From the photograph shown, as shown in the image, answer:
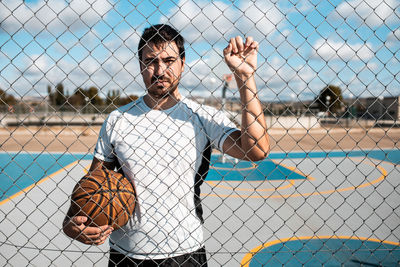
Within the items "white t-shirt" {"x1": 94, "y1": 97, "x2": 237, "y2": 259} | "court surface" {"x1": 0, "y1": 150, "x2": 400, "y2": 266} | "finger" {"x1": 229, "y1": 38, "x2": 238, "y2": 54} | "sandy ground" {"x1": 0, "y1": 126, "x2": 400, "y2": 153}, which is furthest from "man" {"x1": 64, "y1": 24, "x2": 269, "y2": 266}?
"sandy ground" {"x1": 0, "y1": 126, "x2": 400, "y2": 153}

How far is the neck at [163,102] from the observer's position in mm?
2000

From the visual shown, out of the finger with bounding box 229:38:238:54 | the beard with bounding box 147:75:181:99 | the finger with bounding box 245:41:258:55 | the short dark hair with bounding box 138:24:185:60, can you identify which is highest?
the finger with bounding box 245:41:258:55

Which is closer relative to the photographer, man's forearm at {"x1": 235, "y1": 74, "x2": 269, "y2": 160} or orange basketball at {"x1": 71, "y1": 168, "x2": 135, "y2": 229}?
man's forearm at {"x1": 235, "y1": 74, "x2": 269, "y2": 160}

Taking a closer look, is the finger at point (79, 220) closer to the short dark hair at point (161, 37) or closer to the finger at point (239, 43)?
the short dark hair at point (161, 37)

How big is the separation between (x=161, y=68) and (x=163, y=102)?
245 mm

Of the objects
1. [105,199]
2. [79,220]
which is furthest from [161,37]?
[79,220]

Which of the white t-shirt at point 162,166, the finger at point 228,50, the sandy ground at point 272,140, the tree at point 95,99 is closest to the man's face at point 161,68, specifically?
the white t-shirt at point 162,166

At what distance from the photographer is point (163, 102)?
6.59 ft

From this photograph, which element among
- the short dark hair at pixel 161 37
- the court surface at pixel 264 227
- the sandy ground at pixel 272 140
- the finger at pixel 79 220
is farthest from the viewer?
the sandy ground at pixel 272 140

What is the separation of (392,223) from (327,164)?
5521mm

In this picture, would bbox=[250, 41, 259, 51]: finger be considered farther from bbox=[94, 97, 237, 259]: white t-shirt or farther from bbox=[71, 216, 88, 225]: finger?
bbox=[71, 216, 88, 225]: finger

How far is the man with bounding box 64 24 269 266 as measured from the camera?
1.88 meters

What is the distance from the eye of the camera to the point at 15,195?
676 centimetres

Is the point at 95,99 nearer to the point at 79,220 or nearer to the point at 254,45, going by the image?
the point at 79,220
